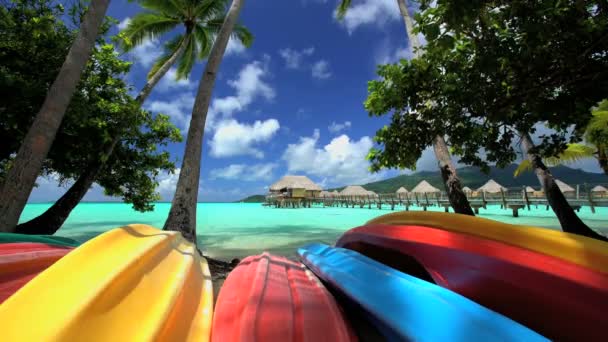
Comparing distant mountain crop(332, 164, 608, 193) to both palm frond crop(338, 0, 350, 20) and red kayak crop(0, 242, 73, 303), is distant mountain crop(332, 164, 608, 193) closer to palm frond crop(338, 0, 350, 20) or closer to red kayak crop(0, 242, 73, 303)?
palm frond crop(338, 0, 350, 20)

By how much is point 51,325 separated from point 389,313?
1011 mm

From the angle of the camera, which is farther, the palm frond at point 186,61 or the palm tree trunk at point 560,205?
the palm frond at point 186,61

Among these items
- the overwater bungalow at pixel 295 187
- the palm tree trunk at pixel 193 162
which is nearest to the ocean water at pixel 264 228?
the palm tree trunk at pixel 193 162

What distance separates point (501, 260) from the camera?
3.95 ft

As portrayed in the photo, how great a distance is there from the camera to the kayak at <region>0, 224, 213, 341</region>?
26.6 inches

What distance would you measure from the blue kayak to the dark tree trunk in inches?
189

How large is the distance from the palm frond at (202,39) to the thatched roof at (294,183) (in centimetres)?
3146

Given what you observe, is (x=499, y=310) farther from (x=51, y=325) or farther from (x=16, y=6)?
(x=16, y=6)

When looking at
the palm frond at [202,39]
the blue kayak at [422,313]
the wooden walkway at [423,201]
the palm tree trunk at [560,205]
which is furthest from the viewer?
the wooden walkway at [423,201]

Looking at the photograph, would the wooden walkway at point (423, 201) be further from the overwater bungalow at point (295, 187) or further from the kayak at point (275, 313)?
the kayak at point (275, 313)

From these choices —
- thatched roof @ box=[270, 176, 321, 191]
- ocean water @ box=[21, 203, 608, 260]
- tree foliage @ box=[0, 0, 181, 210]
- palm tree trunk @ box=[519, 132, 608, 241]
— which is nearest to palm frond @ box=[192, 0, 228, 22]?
tree foliage @ box=[0, 0, 181, 210]

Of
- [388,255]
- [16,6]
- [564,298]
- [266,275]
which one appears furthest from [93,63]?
[564,298]

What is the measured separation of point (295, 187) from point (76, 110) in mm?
38625

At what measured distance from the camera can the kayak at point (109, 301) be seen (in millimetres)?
676
